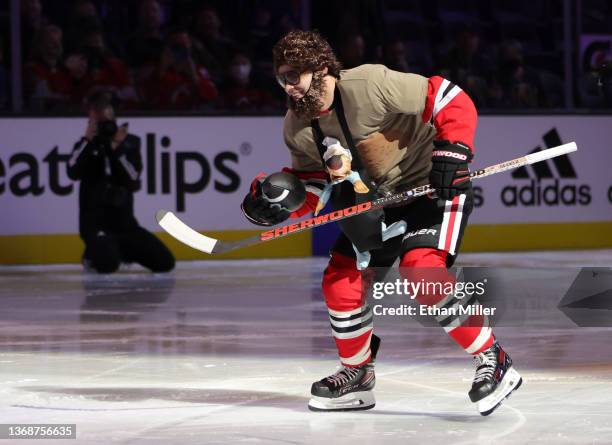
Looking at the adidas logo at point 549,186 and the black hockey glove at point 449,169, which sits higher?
the black hockey glove at point 449,169

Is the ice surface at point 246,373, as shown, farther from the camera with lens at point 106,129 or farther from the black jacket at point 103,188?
the camera with lens at point 106,129

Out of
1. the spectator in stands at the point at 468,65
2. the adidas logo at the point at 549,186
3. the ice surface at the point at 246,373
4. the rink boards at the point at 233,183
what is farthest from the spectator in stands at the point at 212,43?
the ice surface at the point at 246,373

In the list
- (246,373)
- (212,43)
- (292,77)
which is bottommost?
(246,373)

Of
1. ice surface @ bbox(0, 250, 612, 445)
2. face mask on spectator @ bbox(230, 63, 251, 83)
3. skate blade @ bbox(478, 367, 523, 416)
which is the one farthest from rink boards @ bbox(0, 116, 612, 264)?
skate blade @ bbox(478, 367, 523, 416)

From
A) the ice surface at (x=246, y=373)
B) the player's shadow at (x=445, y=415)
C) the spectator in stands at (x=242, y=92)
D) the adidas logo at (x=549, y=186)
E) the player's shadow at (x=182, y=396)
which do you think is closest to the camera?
the ice surface at (x=246, y=373)

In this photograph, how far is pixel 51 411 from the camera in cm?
477

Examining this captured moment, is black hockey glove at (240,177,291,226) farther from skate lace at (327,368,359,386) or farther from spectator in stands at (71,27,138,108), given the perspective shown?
spectator in stands at (71,27,138,108)

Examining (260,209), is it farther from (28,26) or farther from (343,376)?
(28,26)

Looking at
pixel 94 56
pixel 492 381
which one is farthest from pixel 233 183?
pixel 492 381

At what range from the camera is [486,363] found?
4.66m

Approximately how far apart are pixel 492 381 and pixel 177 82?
7.13 m

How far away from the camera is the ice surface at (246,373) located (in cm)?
439

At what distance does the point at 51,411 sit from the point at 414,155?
1.44 m

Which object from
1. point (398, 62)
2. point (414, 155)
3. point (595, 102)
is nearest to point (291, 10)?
point (398, 62)
